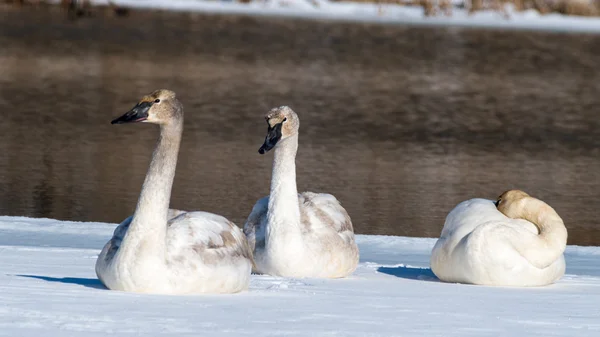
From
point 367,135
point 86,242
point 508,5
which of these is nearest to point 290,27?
point 508,5

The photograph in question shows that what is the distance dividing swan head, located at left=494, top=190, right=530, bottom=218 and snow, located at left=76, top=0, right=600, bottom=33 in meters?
37.2

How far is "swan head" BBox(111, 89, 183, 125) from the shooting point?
245 inches

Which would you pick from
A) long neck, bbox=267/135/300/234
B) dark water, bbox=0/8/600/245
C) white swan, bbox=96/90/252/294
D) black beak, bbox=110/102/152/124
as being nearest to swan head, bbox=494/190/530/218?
long neck, bbox=267/135/300/234

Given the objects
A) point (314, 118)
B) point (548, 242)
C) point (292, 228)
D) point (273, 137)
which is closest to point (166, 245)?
point (292, 228)

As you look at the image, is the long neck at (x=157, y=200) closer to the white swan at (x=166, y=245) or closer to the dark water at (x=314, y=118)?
the white swan at (x=166, y=245)

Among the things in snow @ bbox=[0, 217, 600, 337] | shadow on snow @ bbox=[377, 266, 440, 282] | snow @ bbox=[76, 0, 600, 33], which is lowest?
shadow on snow @ bbox=[377, 266, 440, 282]

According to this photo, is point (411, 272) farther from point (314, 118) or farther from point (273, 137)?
point (314, 118)

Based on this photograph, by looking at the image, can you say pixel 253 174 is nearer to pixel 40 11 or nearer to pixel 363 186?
pixel 363 186

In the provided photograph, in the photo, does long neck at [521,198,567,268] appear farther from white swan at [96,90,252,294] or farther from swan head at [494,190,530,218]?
white swan at [96,90,252,294]

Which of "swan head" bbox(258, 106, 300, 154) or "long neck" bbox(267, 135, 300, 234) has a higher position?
"swan head" bbox(258, 106, 300, 154)

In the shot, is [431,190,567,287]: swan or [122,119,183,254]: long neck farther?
[431,190,567,287]: swan

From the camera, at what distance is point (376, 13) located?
47.0m

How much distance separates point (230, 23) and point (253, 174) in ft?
92.5

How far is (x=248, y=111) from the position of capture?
779 inches
